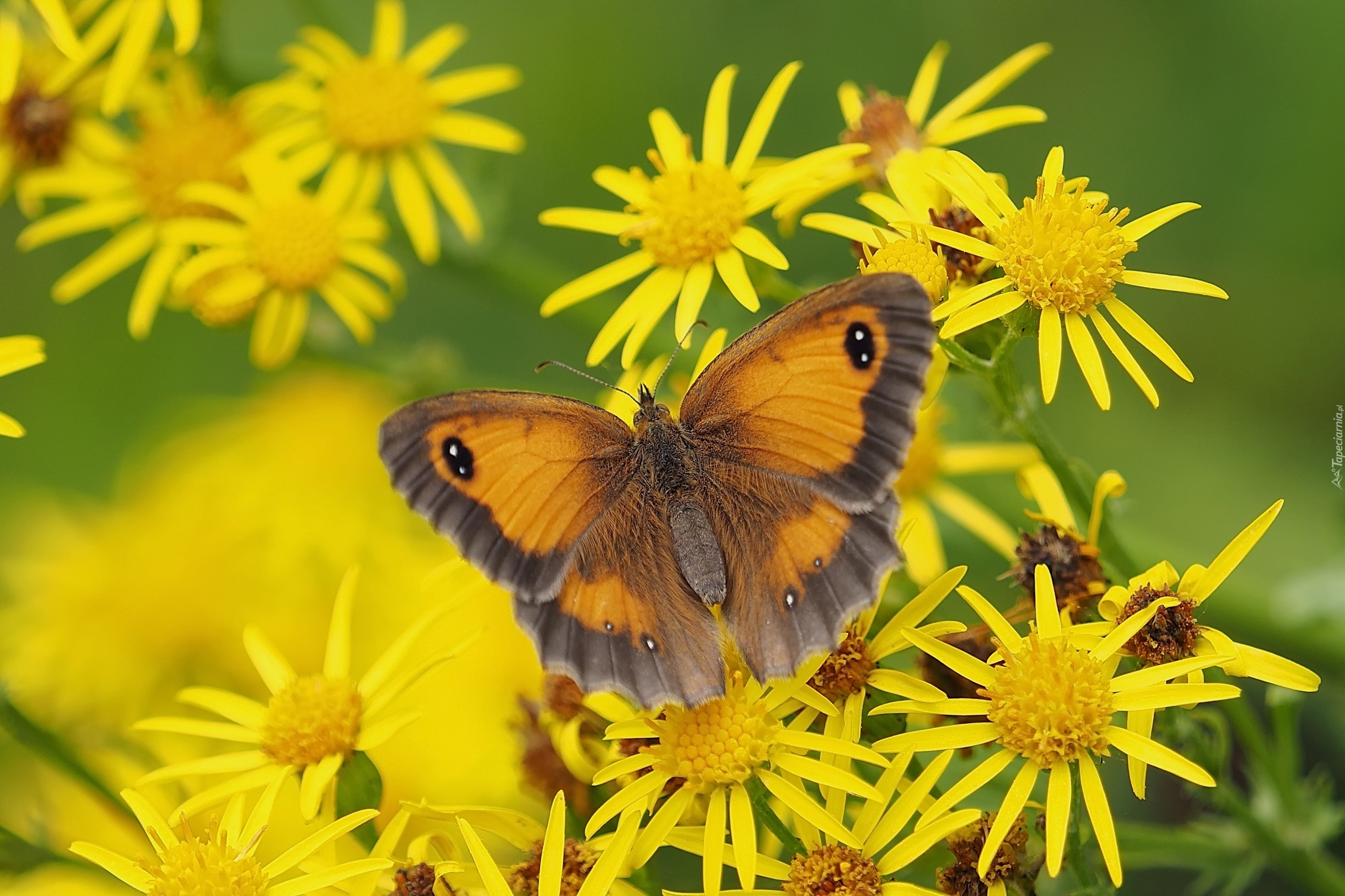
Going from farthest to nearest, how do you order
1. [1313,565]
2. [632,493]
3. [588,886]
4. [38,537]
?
[38,537] < [1313,565] < [632,493] < [588,886]

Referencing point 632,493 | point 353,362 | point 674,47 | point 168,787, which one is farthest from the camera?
point 674,47

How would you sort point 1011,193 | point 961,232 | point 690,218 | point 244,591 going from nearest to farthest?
1. point 961,232
2. point 690,218
3. point 244,591
4. point 1011,193

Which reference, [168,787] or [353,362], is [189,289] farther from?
[168,787]

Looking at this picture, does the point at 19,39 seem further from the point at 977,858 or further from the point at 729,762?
the point at 977,858

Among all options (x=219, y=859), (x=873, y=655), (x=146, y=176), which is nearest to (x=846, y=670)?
(x=873, y=655)

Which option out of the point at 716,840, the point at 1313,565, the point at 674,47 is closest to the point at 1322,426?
the point at 1313,565

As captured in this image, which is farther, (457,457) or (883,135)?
(883,135)

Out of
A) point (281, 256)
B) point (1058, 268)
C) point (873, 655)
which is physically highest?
point (281, 256)
